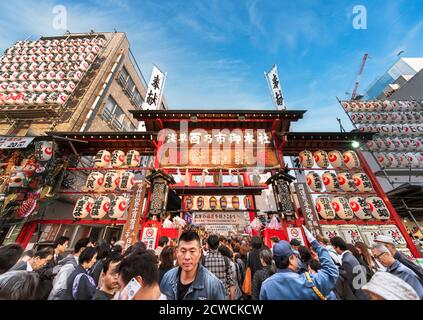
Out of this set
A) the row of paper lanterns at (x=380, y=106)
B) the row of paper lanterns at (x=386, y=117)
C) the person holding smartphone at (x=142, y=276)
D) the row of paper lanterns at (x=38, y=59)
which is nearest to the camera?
the person holding smartphone at (x=142, y=276)

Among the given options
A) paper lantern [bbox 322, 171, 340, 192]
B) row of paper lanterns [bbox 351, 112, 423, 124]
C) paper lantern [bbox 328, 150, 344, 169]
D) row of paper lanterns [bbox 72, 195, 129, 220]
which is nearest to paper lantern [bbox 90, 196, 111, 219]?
row of paper lanterns [bbox 72, 195, 129, 220]

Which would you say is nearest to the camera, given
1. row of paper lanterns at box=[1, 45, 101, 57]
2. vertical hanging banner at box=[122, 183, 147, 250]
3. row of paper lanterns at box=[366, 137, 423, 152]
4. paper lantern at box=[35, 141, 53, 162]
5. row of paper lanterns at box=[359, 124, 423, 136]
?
vertical hanging banner at box=[122, 183, 147, 250]

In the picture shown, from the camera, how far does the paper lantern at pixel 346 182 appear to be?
30.2ft

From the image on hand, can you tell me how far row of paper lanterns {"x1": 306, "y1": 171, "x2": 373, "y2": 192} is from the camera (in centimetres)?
921

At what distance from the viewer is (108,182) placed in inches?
355

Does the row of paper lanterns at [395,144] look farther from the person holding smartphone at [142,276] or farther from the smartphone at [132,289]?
the smartphone at [132,289]

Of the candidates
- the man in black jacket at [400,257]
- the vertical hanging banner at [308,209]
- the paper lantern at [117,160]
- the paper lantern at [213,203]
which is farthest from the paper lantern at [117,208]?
the man in black jacket at [400,257]

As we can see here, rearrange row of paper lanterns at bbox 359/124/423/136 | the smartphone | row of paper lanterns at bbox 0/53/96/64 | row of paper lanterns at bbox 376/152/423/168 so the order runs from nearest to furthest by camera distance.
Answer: the smartphone → row of paper lanterns at bbox 376/152/423/168 → row of paper lanterns at bbox 359/124/423/136 → row of paper lanterns at bbox 0/53/96/64

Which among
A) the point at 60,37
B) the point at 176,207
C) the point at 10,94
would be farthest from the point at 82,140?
the point at 60,37

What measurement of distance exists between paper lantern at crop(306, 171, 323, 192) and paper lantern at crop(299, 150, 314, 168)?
69cm

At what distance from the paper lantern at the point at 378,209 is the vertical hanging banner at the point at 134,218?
11950 mm

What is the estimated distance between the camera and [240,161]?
10938 millimetres

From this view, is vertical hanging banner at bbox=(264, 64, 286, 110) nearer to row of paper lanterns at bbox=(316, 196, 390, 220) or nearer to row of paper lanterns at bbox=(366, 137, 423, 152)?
row of paper lanterns at bbox=(316, 196, 390, 220)

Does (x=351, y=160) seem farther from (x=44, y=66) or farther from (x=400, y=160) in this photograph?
(x=44, y=66)
